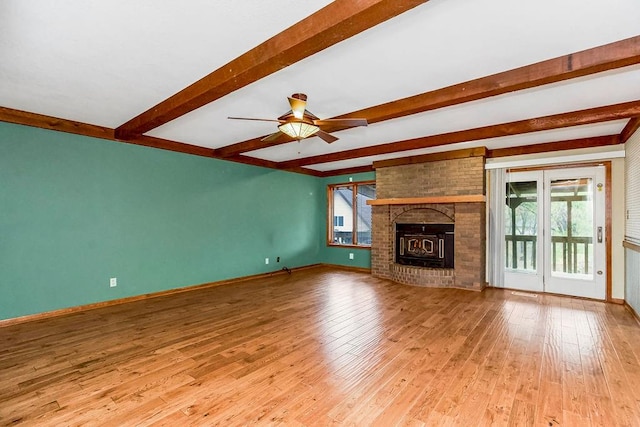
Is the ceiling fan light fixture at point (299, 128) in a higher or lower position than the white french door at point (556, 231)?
higher

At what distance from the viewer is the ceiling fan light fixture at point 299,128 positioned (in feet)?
10.2

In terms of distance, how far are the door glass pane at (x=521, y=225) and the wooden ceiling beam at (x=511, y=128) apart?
160cm

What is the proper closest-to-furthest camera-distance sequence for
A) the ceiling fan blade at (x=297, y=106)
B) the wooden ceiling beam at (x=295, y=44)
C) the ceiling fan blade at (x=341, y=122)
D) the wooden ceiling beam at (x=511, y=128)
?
the wooden ceiling beam at (x=295, y=44)
the ceiling fan blade at (x=297, y=106)
the ceiling fan blade at (x=341, y=122)
the wooden ceiling beam at (x=511, y=128)

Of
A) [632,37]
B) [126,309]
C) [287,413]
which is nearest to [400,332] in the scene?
[287,413]

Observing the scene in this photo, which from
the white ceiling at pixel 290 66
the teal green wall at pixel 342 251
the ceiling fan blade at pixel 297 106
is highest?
the white ceiling at pixel 290 66

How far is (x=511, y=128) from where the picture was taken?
407 cm

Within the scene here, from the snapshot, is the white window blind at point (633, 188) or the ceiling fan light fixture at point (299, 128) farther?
the white window blind at point (633, 188)

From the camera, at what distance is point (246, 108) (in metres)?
3.54

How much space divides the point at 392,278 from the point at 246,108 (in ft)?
14.3

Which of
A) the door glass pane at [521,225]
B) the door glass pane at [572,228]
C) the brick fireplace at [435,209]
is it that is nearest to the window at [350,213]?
the brick fireplace at [435,209]

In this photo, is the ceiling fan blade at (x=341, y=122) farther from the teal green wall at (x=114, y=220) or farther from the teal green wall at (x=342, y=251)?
the teal green wall at (x=342, y=251)

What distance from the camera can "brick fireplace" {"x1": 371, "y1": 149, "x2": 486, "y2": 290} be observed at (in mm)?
5332

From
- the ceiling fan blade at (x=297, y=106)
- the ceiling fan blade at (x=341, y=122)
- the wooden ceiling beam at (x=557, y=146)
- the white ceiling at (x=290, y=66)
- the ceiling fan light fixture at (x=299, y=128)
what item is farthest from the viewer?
the wooden ceiling beam at (x=557, y=146)

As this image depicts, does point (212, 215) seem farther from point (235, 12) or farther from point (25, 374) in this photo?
point (235, 12)
